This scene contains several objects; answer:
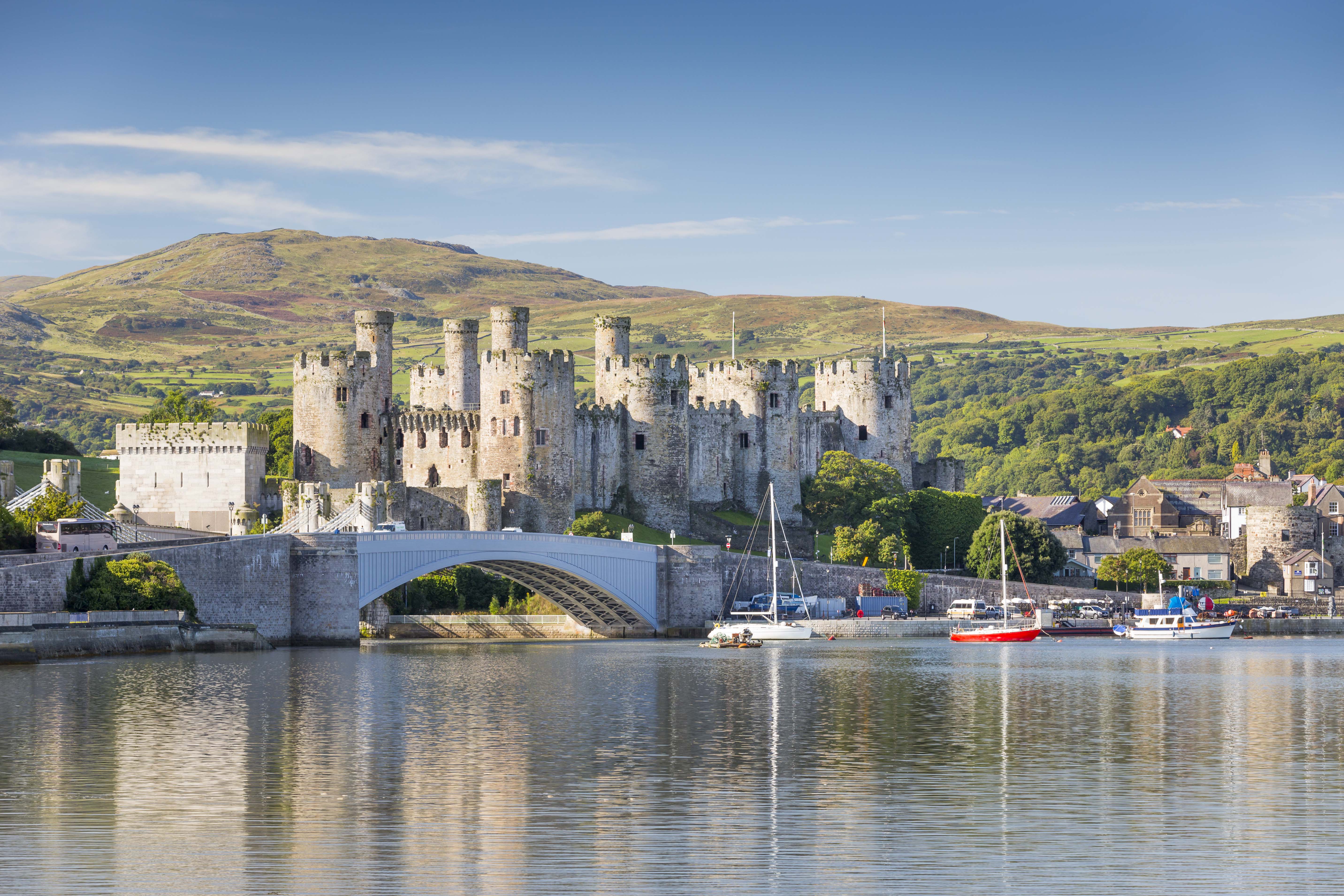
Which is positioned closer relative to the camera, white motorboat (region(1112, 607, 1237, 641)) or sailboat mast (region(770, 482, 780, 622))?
sailboat mast (region(770, 482, 780, 622))

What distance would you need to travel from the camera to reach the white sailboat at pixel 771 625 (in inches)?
2958

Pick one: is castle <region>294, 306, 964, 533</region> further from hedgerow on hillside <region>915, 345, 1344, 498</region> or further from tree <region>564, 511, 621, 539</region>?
hedgerow on hillside <region>915, 345, 1344, 498</region>

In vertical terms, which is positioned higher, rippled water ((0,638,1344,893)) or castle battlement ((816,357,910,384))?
castle battlement ((816,357,910,384))

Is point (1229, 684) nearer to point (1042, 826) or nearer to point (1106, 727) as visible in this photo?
point (1106, 727)

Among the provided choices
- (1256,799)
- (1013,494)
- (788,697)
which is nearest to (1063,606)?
(788,697)

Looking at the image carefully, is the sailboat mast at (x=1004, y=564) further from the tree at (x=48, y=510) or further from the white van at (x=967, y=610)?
the tree at (x=48, y=510)

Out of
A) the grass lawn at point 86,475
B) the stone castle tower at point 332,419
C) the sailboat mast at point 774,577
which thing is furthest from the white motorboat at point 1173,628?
the grass lawn at point 86,475

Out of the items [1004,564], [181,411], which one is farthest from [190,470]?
[1004,564]

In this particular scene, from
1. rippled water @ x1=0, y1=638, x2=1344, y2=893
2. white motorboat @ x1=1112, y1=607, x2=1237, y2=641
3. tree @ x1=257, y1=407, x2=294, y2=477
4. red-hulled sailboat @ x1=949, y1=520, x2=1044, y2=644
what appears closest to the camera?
rippled water @ x1=0, y1=638, x2=1344, y2=893

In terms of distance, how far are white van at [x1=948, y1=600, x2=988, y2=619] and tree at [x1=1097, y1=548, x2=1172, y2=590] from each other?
50.1ft

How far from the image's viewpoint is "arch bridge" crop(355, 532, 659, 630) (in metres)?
65.2

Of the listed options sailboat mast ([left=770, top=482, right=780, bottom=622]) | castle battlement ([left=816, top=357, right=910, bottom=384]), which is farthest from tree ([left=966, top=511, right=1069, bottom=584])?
sailboat mast ([left=770, top=482, right=780, bottom=622])

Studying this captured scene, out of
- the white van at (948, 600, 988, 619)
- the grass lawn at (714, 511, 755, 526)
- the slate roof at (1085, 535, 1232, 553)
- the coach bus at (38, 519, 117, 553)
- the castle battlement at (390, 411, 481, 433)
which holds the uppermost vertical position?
the castle battlement at (390, 411, 481, 433)

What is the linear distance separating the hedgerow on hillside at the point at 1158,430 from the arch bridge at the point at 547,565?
329 ft
